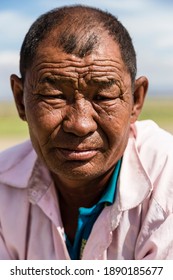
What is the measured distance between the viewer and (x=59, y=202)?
392 cm

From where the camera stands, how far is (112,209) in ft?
12.1

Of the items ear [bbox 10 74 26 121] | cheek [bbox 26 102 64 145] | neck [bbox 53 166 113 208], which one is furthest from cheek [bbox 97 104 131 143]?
ear [bbox 10 74 26 121]

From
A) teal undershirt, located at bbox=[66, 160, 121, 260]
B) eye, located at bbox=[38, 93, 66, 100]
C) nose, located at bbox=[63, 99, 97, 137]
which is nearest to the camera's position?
nose, located at bbox=[63, 99, 97, 137]

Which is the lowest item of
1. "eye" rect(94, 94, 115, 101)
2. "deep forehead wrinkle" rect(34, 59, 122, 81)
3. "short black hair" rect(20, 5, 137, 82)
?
"eye" rect(94, 94, 115, 101)

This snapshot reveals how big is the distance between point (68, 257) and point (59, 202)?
35 centimetres

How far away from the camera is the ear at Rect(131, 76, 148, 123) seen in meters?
3.78

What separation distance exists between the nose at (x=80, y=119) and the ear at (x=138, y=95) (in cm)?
41

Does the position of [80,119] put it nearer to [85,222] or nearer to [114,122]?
[114,122]

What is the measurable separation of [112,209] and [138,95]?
63cm

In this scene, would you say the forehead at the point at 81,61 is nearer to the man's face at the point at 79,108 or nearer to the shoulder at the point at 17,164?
the man's face at the point at 79,108

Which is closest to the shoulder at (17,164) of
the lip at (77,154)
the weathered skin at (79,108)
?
the weathered skin at (79,108)

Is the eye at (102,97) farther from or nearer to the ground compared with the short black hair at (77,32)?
nearer to the ground

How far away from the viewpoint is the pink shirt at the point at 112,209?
11.7 feet

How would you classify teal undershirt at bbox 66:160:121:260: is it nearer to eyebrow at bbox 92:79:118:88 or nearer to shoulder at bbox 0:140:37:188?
shoulder at bbox 0:140:37:188
